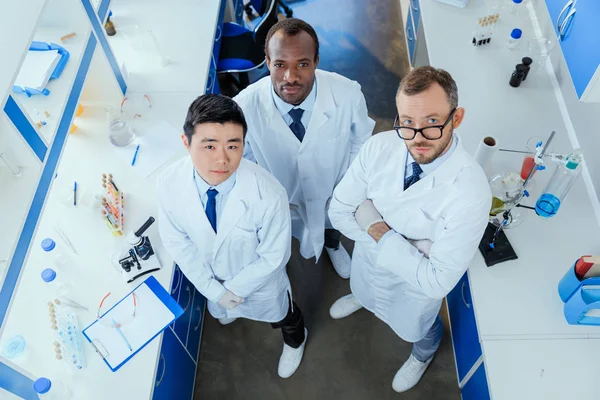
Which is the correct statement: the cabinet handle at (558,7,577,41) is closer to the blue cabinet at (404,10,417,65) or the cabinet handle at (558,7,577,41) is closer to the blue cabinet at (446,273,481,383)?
the blue cabinet at (446,273,481,383)

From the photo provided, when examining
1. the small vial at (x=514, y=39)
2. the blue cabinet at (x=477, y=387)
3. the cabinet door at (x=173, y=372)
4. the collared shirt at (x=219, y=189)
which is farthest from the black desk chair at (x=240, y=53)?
the blue cabinet at (x=477, y=387)

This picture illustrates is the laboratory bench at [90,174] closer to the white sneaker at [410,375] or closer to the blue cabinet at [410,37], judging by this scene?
the white sneaker at [410,375]

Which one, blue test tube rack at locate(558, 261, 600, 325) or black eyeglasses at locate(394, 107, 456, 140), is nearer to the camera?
black eyeglasses at locate(394, 107, 456, 140)

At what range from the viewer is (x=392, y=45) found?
13.6 feet

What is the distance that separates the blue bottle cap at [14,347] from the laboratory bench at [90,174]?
1.1 inches

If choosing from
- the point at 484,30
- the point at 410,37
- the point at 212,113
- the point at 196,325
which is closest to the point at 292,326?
the point at 196,325

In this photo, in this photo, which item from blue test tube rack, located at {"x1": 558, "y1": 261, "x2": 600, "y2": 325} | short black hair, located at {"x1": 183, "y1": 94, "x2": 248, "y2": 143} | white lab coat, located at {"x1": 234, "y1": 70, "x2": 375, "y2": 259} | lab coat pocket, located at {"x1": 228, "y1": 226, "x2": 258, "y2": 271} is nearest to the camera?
short black hair, located at {"x1": 183, "y1": 94, "x2": 248, "y2": 143}

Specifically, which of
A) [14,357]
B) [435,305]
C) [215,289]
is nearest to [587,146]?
[435,305]

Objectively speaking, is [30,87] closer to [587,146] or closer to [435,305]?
[435,305]

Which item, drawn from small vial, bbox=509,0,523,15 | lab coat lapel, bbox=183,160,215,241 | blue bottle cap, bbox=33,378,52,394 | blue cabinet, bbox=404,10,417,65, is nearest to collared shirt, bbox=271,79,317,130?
lab coat lapel, bbox=183,160,215,241

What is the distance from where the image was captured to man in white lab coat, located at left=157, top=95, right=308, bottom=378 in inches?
69.2

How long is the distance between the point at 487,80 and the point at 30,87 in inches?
89.1

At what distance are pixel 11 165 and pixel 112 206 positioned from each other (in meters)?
0.46

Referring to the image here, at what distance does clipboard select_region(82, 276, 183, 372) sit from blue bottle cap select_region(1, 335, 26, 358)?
0.23 meters
